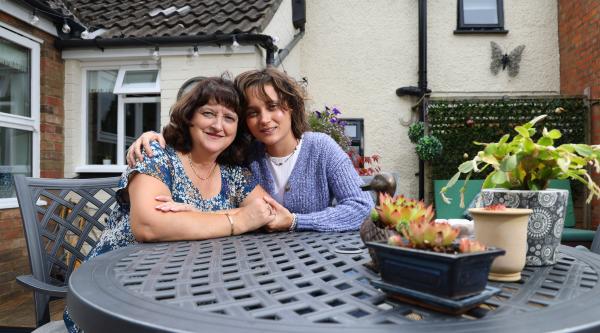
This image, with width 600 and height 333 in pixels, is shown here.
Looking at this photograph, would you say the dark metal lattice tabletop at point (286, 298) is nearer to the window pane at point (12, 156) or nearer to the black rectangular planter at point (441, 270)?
the black rectangular planter at point (441, 270)

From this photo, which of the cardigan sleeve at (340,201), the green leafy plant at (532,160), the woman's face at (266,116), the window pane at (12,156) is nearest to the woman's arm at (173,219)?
the cardigan sleeve at (340,201)

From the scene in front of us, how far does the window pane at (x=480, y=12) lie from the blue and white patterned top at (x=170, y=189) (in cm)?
608

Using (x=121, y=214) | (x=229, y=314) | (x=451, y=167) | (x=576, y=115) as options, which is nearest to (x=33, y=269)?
(x=121, y=214)

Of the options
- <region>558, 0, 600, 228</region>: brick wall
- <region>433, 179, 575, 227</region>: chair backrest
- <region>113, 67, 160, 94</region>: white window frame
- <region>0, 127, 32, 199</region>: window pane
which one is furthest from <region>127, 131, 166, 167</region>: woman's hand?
<region>558, 0, 600, 228</region>: brick wall

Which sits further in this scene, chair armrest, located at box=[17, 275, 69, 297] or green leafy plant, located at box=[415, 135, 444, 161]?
green leafy plant, located at box=[415, 135, 444, 161]

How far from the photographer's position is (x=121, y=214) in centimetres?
182

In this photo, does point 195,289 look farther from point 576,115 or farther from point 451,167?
point 576,115

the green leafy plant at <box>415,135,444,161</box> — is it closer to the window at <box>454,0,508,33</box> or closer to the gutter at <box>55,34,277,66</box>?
the window at <box>454,0,508,33</box>

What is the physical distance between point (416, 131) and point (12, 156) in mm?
4751

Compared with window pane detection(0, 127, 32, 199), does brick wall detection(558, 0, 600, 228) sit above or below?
above

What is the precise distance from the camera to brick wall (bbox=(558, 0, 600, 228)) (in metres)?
5.55

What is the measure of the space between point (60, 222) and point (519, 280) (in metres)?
1.74

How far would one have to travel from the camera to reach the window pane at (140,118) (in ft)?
17.5

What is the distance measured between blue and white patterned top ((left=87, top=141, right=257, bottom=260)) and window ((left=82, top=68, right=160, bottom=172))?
144 inches
